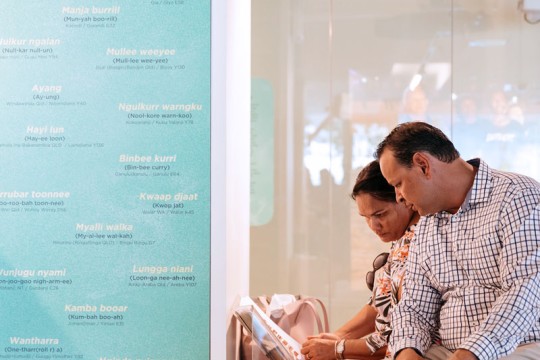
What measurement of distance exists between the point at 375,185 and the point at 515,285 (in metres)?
0.85

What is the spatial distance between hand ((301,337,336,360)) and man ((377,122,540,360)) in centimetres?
38

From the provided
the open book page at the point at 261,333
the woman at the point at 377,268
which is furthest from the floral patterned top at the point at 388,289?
the open book page at the point at 261,333

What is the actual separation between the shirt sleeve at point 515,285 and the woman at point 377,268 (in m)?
0.49

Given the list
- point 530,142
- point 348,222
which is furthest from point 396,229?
point 530,142

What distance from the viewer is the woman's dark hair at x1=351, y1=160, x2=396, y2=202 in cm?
302

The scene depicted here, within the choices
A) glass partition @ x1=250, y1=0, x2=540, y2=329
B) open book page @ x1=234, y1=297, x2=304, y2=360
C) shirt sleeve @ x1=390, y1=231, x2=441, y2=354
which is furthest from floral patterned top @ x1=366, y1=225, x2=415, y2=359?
glass partition @ x1=250, y1=0, x2=540, y2=329

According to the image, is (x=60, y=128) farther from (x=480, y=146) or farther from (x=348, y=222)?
(x=480, y=146)

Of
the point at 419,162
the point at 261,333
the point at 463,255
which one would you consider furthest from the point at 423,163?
the point at 261,333

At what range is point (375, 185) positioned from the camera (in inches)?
120

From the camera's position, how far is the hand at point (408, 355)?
2.48 metres

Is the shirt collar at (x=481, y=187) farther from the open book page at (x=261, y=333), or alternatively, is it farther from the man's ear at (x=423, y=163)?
the open book page at (x=261, y=333)

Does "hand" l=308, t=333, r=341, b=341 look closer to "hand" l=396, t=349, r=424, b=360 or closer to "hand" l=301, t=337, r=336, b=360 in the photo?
"hand" l=301, t=337, r=336, b=360

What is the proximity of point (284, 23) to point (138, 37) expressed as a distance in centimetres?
310

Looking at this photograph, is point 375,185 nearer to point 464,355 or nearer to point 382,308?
point 382,308
